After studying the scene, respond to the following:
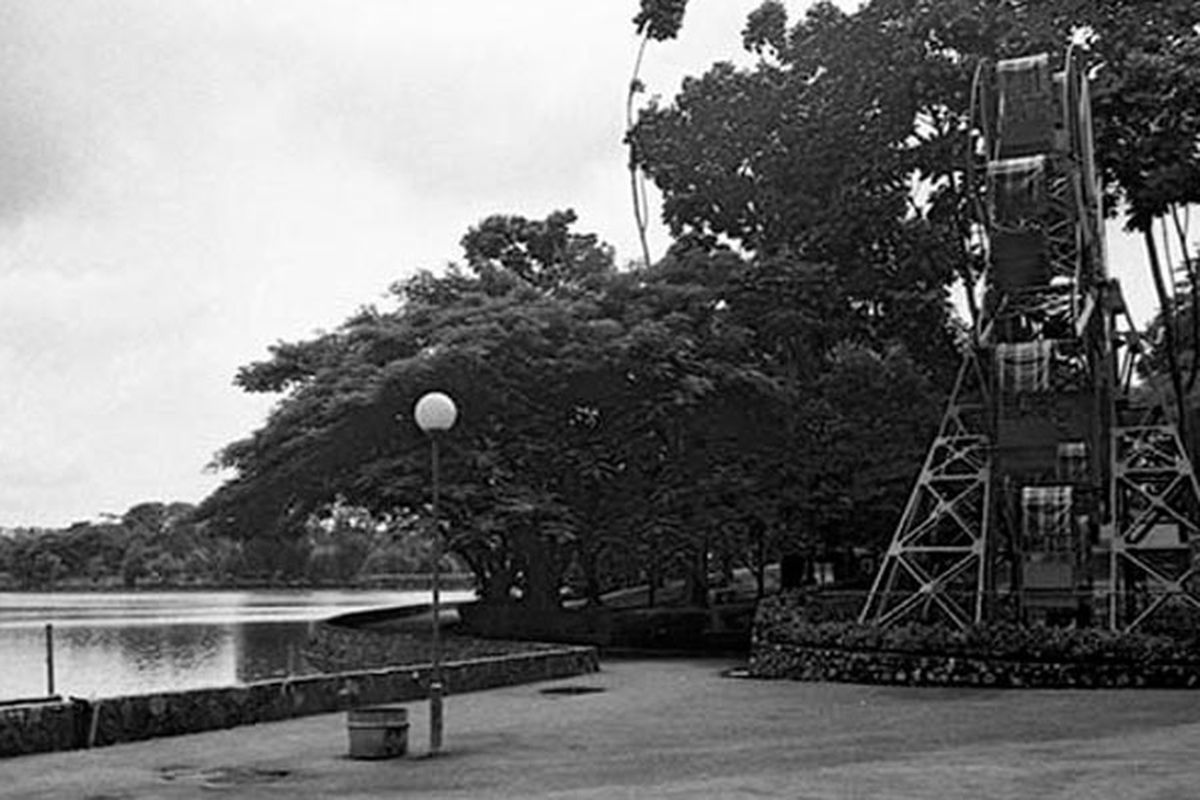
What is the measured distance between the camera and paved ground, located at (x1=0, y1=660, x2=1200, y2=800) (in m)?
15.2

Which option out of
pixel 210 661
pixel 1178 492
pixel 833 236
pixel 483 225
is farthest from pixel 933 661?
pixel 483 225

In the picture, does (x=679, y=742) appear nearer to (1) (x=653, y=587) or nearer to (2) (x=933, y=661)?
(2) (x=933, y=661)

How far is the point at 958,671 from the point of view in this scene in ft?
87.9

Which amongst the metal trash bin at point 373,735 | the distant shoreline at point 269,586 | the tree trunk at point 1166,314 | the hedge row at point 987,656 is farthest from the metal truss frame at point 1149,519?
the distant shoreline at point 269,586

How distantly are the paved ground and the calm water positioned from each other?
3.79 meters

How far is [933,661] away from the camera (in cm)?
2709

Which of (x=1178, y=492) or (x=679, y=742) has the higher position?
(x=1178, y=492)

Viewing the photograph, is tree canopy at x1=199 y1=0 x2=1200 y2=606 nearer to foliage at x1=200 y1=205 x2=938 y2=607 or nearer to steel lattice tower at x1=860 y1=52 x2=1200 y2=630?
foliage at x1=200 y1=205 x2=938 y2=607

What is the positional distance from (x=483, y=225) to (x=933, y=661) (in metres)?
30.1

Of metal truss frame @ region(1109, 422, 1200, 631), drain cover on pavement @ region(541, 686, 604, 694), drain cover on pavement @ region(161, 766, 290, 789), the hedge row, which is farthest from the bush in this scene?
drain cover on pavement @ region(161, 766, 290, 789)

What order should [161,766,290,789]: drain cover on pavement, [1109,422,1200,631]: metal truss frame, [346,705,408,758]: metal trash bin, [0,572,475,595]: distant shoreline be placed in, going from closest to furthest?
1. [161,766,290,789]: drain cover on pavement
2. [346,705,408,758]: metal trash bin
3. [1109,422,1200,631]: metal truss frame
4. [0,572,475,595]: distant shoreline

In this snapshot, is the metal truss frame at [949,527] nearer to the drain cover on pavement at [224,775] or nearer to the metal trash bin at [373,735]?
the metal trash bin at [373,735]

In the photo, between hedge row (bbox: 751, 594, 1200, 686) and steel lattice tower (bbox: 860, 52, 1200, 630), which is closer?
hedge row (bbox: 751, 594, 1200, 686)

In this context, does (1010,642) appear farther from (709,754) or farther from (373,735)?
(373,735)
